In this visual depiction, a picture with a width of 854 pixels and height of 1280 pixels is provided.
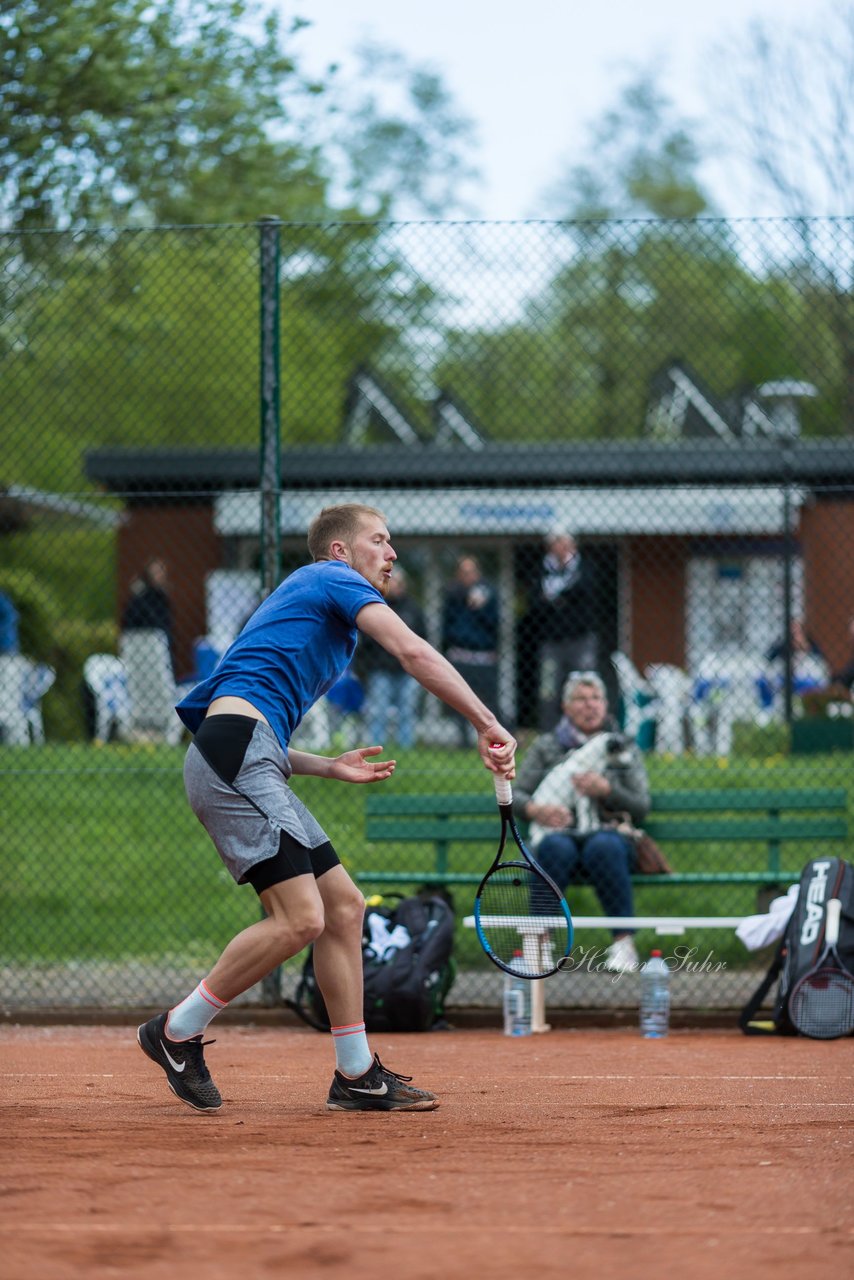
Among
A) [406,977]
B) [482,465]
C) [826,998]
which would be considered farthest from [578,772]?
[482,465]

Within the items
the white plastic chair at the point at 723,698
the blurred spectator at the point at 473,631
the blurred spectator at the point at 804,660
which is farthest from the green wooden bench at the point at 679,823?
the blurred spectator at the point at 804,660

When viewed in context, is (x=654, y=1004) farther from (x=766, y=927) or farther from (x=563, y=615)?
(x=563, y=615)

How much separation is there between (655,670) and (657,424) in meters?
11.3

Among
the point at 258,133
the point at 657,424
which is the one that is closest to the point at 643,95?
the point at 657,424

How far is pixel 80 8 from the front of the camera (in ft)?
34.3

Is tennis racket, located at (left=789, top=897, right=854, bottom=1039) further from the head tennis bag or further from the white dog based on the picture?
the white dog

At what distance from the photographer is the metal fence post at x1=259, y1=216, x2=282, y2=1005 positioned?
24.4 feet

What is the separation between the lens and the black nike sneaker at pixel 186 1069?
4758mm

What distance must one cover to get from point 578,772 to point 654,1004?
119cm

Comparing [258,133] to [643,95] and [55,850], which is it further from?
[643,95]

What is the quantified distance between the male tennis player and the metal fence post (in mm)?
2501

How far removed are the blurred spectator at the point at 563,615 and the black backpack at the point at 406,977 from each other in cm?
305

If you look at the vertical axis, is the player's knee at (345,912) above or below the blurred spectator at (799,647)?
below

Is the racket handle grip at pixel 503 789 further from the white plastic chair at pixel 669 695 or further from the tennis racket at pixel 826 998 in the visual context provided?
the white plastic chair at pixel 669 695
